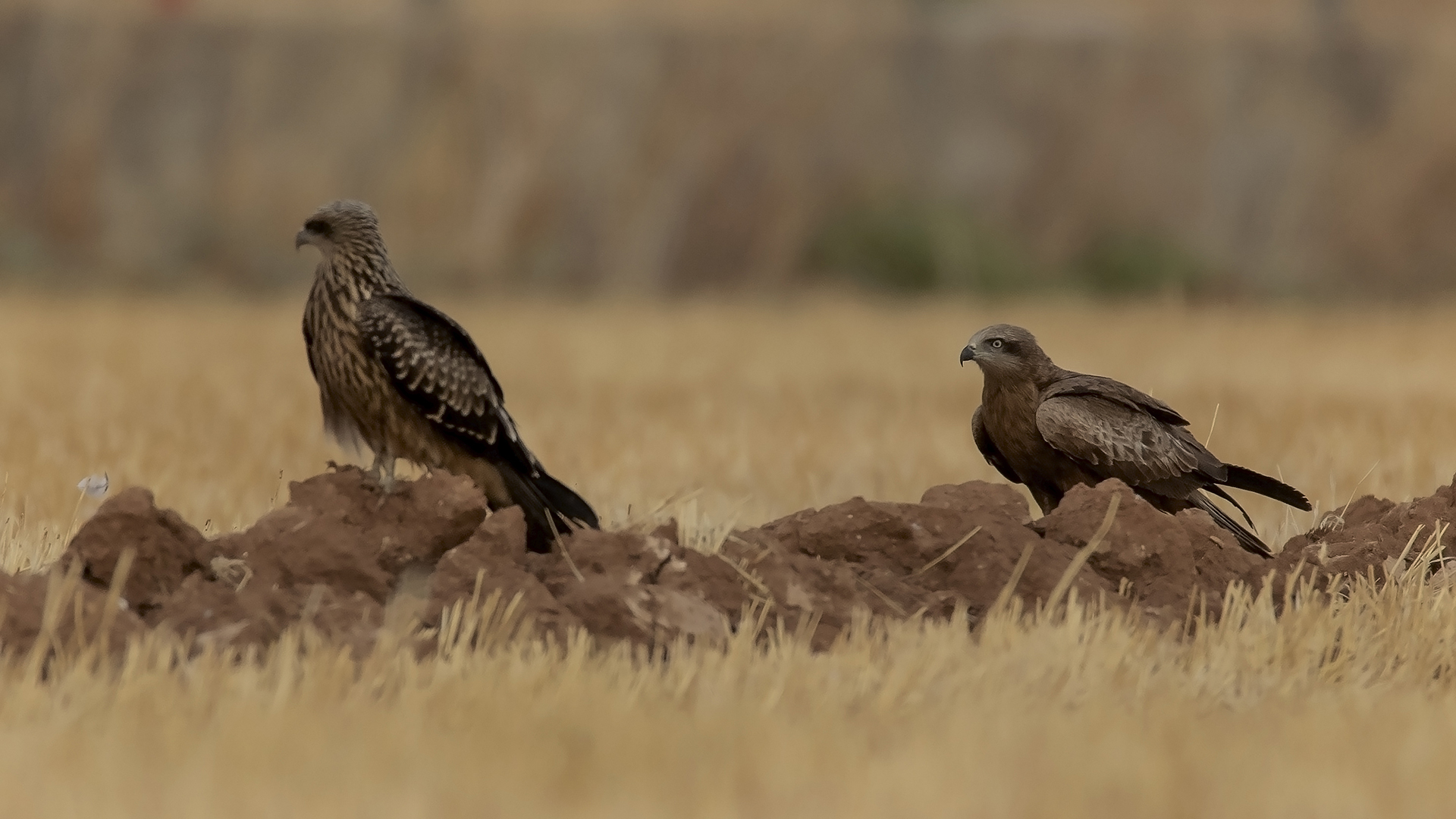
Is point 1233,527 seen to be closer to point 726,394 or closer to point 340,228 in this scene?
point 340,228

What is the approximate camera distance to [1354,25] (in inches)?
904

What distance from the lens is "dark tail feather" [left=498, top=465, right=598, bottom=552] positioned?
6.03 metres

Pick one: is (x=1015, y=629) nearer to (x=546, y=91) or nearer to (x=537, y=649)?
(x=537, y=649)

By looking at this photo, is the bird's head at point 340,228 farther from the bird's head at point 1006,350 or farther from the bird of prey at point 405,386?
the bird's head at point 1006,350

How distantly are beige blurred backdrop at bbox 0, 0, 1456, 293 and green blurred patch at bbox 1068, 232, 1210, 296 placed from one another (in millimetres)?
45

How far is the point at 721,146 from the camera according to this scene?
69.8 ft

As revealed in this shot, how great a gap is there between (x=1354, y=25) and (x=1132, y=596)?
1916cm

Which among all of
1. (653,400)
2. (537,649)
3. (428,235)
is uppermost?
(428,235)

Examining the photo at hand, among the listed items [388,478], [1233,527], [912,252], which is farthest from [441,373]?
[912,252]

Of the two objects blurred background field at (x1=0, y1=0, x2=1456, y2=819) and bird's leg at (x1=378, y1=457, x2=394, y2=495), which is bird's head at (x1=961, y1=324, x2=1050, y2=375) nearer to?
blurred background field at (x1=0, y1=0, x2=1456, y2=819)

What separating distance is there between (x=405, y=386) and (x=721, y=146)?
1559 cm

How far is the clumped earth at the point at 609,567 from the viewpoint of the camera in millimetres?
5012

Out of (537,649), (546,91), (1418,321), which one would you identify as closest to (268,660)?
(537,649)

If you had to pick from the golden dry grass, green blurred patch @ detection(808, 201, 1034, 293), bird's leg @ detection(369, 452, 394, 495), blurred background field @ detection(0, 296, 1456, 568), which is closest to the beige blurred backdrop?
green blurred patch @ detection(808, 201, 1034, 293)
